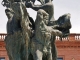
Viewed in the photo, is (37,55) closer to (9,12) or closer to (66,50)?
(9,12)

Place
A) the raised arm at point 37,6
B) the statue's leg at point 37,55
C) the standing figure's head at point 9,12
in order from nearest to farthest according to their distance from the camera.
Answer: the statue's leg at point 37,55 → the raised arm at point 37,6 → the standing figure's head at point 9,12

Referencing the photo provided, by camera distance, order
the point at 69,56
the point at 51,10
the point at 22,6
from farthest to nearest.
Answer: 1. the point at 69,56
2. the point at 51,10
3. the point at 22,6

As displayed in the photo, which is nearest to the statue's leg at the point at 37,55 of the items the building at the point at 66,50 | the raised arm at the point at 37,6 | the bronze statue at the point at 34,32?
the bronze statue at the point at 34,32

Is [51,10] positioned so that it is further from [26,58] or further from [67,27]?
[26,58]

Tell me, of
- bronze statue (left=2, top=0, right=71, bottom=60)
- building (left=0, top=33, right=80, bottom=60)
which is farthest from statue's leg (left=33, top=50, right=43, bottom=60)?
building (left=0, top=33, right=80, bottom=60)

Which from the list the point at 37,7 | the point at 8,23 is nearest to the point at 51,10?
the point at 37,7

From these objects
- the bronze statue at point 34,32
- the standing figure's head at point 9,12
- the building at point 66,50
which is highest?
the standing figure's head at point 9,12

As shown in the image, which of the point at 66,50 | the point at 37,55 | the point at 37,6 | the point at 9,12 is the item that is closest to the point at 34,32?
the point at 37,55

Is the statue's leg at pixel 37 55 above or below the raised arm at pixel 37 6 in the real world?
below

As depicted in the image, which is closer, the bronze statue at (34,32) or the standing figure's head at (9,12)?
the bronze statue at (34,32)

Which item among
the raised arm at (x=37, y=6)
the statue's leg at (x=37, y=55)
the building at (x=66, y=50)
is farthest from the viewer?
the building at (x=66, y=50)

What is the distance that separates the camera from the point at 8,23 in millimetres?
12375

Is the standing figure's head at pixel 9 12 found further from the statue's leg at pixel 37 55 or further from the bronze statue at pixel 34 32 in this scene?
the statue's leg at pixel 37 55

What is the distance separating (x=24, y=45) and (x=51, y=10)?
1.23m
